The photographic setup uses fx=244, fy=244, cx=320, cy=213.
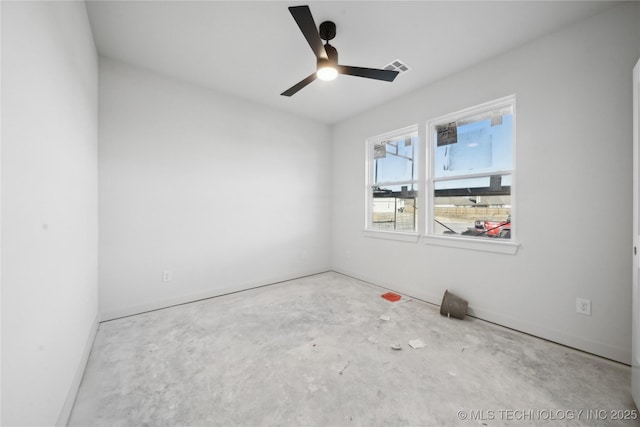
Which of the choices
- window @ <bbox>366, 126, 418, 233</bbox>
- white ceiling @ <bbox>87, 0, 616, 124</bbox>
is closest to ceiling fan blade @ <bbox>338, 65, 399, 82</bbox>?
white ceiling @ <bbox>87, 0, 616, 124</bbox>

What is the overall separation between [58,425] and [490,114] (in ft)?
14.1

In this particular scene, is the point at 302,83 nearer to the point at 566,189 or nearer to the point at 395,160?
the point at 395,160

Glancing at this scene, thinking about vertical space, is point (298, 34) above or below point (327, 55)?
above

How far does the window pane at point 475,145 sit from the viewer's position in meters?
2.67

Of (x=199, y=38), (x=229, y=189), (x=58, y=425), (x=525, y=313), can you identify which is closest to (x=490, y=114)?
(x=525, y=313)

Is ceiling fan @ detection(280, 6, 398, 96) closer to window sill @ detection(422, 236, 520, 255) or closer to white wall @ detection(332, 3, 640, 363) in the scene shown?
white wall @ detection(332, 3, 640, 363)

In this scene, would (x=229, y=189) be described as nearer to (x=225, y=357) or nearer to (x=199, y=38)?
(x=199, y=38)

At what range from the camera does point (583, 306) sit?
6.99 feet

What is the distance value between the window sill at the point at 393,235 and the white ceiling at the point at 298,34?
80.2 inches

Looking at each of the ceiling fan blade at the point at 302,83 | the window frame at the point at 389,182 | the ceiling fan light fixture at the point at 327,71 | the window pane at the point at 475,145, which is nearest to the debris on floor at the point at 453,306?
the window frame at the point at 389,182

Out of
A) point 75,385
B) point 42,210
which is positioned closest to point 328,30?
point 42,210

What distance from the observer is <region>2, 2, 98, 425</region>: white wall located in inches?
35.1

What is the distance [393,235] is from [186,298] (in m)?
2.98

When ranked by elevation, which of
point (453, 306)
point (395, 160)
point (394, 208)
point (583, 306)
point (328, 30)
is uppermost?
point (328, 30)
